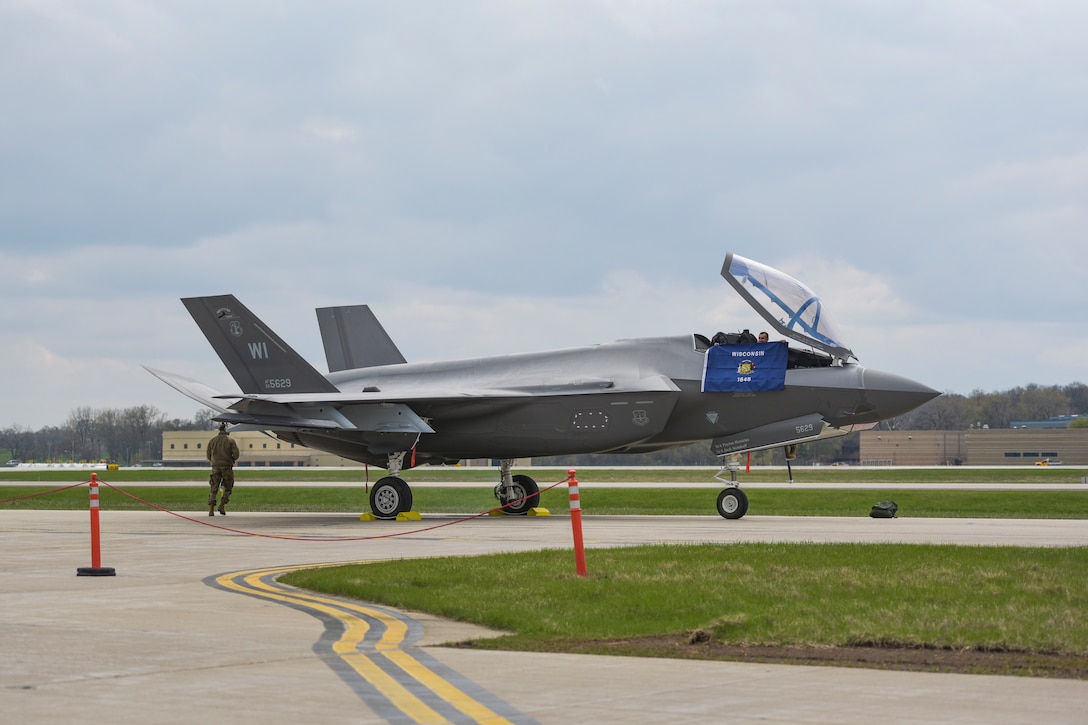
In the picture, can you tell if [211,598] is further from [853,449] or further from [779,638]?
[853,449]

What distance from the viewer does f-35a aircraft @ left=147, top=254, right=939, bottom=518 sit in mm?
24594

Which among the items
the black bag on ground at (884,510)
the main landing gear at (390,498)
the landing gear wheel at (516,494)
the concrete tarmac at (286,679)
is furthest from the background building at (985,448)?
the concrete tarmac at (286,679)

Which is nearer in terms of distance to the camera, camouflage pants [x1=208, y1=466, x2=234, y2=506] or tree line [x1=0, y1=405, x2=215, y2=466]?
camouflage pants [x1=208, y1=466, x2=234, y2=506]

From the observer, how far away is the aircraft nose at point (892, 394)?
79.7 feet

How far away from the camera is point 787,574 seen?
40.0 feet

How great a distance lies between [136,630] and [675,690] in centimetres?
452

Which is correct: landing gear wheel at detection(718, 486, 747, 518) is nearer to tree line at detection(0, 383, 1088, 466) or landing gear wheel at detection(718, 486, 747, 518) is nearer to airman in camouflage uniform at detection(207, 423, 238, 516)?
airman in camouflage uniform at detection(207, 423, 238, 516)

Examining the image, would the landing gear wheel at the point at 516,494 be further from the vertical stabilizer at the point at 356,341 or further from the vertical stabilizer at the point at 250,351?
the vertical stabilizer at the point at 356,341

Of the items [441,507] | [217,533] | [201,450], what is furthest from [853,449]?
[217,533]

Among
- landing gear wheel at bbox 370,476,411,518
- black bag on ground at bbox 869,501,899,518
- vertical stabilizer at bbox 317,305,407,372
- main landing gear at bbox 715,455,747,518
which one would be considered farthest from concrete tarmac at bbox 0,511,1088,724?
→ vertical stabilizer at bbox 317,305,407,372

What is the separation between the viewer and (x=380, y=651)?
8.36m

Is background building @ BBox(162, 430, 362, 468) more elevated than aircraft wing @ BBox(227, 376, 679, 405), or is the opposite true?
aircraft wing @ BBox(227, 376, 679, 405)

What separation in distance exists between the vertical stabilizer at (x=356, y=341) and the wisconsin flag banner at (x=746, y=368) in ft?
31.2

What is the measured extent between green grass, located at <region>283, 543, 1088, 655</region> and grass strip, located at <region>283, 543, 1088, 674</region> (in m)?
0.02
